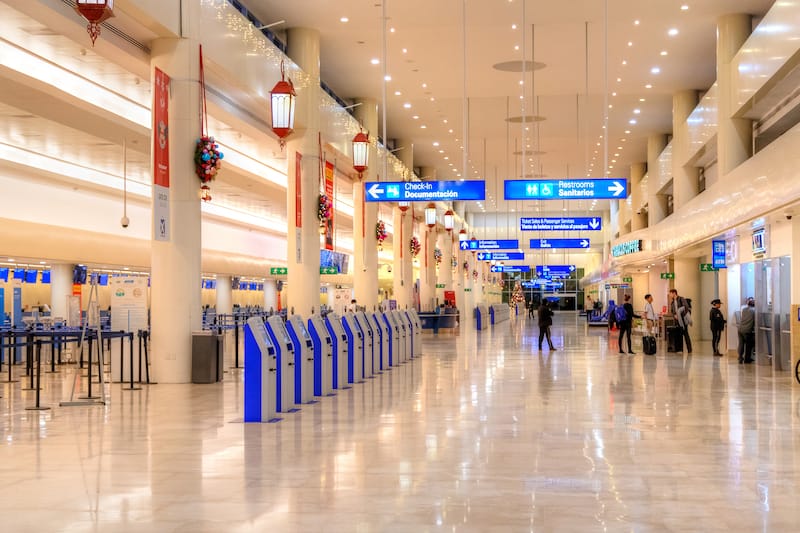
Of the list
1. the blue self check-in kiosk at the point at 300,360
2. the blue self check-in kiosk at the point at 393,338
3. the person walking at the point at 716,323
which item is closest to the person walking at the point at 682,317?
the person walking at the point at 716,323

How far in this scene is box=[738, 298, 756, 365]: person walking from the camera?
18375 millimetres

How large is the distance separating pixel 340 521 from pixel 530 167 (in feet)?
116

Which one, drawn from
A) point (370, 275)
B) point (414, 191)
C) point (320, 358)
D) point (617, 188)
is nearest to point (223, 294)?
point (370, 275)

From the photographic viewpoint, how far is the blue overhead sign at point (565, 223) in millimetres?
27391

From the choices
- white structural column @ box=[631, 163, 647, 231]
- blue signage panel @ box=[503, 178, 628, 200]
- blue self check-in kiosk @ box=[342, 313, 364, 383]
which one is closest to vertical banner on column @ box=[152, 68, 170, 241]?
blue self check-in kiosk @ box=[342, 313, 364, 383]

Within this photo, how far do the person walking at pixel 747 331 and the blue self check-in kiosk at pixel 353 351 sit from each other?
29.8ft

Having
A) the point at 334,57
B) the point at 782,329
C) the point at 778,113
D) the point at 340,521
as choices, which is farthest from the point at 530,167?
the point at 340,521

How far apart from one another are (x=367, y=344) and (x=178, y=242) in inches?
142

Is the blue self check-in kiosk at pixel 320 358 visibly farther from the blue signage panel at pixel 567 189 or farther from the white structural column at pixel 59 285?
the white structural column at pixel 59 285

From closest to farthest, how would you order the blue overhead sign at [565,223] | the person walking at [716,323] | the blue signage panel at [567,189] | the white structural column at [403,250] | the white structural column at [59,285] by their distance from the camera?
Answer: the blue signage panel at [567,189], the person walking at [716,323], the white structural column at [59,285], the blue overhead sign at [565,223], the white structural column at [403,250]

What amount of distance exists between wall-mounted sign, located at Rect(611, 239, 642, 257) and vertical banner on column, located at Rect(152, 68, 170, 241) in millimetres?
23959

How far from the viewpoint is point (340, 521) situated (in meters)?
5.26

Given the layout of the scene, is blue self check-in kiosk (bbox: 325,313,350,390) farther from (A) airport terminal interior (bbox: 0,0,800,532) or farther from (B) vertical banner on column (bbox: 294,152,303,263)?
(B) vertical banner on column (bbox: 294,152,303,263)

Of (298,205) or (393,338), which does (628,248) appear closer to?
(298,205)
